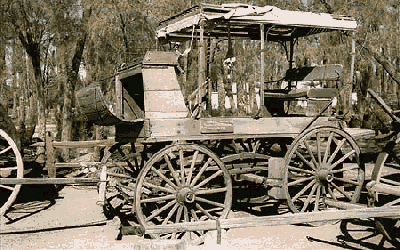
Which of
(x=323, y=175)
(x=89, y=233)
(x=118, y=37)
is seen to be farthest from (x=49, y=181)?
(x=118, y=37)

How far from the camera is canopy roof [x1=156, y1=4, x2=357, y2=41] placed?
656cm

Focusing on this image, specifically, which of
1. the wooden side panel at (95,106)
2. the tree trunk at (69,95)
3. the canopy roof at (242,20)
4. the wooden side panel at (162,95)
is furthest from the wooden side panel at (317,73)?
the tree trunk at (69,95)

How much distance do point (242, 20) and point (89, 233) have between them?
13.2 ft

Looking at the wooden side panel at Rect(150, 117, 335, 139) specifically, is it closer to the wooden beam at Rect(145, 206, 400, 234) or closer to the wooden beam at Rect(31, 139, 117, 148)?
the wooden beam at Rect(145, 206, 400, 234)

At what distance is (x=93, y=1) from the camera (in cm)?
1722

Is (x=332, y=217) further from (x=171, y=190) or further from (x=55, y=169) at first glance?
(x=55, y=169)

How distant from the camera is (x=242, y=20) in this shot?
6719 millimetres

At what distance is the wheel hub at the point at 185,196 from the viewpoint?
229 inches

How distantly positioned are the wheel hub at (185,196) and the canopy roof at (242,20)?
7.55 feet

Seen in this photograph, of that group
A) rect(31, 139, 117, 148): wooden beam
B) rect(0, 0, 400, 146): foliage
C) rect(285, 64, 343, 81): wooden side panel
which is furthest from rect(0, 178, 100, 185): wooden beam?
rect(31, 139, 117, 148): wooden beam

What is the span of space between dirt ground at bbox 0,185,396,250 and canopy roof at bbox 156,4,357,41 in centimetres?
311

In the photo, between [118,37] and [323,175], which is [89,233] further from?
[118,37]

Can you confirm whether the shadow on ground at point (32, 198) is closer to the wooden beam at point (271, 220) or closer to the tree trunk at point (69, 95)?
the tree trunk at point (69, 95)

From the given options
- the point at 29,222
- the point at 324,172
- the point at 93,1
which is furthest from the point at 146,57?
the point at 93,1
